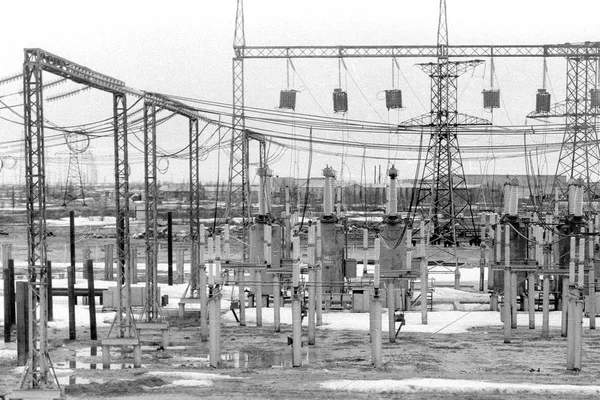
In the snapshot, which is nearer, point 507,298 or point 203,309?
point 507,298

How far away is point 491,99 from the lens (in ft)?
195

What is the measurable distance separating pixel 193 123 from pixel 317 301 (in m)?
9.04

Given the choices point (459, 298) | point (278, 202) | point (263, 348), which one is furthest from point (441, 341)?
point (278, 202)

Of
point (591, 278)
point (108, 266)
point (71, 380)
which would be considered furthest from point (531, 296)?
point (108, 266)

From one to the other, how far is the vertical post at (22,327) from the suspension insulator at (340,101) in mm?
29600

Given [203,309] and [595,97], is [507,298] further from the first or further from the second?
[595,97]

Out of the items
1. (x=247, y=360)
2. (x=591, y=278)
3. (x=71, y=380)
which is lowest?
(x=247, y=360)

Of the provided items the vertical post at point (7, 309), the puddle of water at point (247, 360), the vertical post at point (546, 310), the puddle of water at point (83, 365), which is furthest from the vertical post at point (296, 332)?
the vertical post at point (7, 309)

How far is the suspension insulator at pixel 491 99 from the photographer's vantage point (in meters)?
59.3

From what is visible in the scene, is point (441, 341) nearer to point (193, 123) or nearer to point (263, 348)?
point (263, 348)

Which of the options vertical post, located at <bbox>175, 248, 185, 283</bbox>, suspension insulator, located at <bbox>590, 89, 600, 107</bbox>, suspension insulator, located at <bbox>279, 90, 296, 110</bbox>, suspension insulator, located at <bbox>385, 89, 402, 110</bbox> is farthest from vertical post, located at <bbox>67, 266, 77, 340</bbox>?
suspension insulator, located at <bbox>590, 89, 600, 107</bbox>

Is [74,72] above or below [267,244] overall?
above

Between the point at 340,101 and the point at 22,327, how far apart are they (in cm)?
3072

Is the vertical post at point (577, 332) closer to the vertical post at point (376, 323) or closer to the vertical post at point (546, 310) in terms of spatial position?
the vertical post at point (376, 323)
